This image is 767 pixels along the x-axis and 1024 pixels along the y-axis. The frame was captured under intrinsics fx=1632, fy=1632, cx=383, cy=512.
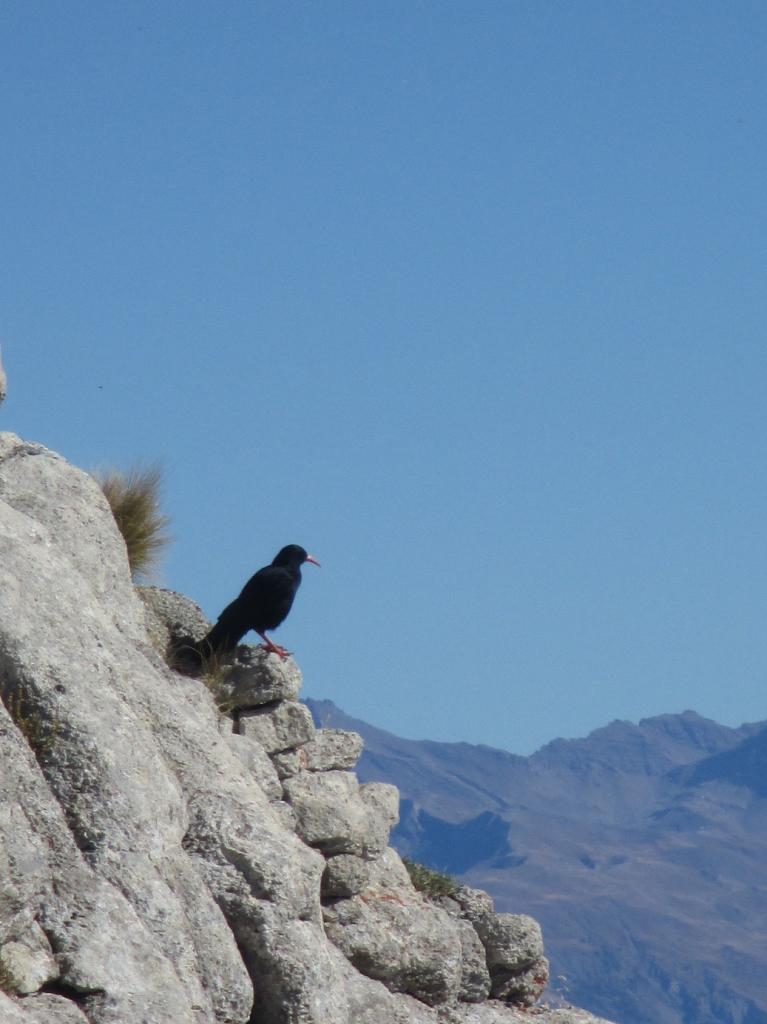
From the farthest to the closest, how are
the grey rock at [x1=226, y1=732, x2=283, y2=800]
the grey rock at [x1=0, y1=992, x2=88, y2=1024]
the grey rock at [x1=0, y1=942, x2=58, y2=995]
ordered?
1. the grey rock at [x1=226, y1=732, x2=283, y2=800]
2. the grey rock at [x1=0, y1=942, x2=58, y2=995]
3. the grey rock at [x1=0, y1=992, x2=88, y2=1024]

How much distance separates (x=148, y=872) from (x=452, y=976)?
7289 mm

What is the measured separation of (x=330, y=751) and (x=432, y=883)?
251 cm

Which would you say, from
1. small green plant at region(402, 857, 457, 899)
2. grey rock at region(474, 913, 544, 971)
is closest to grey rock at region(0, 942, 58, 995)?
small green plant at region(402, 857, 457, 899)

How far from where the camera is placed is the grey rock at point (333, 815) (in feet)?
65.3

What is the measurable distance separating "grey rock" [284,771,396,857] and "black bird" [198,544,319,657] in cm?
180

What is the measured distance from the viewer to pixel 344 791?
812 inches

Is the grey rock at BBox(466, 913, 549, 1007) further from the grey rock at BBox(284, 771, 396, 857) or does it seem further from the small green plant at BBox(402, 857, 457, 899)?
the grey rock at BBox(284, 771, 396, 857)

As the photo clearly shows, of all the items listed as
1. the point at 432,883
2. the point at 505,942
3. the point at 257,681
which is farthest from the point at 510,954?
the point at 257,681

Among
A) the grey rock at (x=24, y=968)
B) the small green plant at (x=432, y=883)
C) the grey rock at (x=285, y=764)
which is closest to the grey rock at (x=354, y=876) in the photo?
the small green plant at (x=432, y=883)

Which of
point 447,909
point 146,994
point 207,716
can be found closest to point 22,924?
point 146,994

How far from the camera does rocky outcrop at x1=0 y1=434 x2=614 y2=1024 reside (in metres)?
13.8

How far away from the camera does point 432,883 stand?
2236 cm

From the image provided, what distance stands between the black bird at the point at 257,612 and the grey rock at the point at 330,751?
1261 millimetres

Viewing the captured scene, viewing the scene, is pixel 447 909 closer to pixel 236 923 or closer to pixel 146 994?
pixel 236 923
